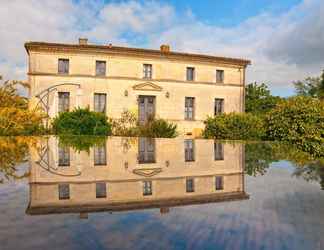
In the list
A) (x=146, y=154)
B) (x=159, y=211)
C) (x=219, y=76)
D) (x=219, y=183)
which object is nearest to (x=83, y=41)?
(x=219, y=76)

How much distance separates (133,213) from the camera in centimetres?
153

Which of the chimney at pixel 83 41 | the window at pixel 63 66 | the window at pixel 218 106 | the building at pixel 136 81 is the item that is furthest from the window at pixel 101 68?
the window at pixel 218 106

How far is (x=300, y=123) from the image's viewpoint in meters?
9.27

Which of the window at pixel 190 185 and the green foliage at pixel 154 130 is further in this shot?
the green foliage at pixel 154 130

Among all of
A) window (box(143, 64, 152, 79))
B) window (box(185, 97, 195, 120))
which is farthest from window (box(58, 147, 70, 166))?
window (box(185, 97, 195, 120))

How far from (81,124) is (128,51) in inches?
347

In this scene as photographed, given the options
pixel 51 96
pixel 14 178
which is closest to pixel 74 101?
pixel 51 96

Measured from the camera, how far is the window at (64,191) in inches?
74.0

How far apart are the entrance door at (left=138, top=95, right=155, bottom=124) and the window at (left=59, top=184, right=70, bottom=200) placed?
19.8 metres

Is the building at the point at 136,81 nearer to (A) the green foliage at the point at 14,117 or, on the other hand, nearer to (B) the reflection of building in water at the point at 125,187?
(A) the green foliage at the point at 14,117

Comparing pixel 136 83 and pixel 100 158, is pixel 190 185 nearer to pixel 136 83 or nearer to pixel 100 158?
pixel 100 158

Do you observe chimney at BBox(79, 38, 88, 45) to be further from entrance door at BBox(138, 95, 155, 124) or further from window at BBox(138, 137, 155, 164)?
window at BBox(138, 137, 155, 164)

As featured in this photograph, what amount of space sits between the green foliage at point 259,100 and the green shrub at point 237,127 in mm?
20462

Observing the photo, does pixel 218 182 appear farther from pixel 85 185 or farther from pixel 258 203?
pixel 85 185
